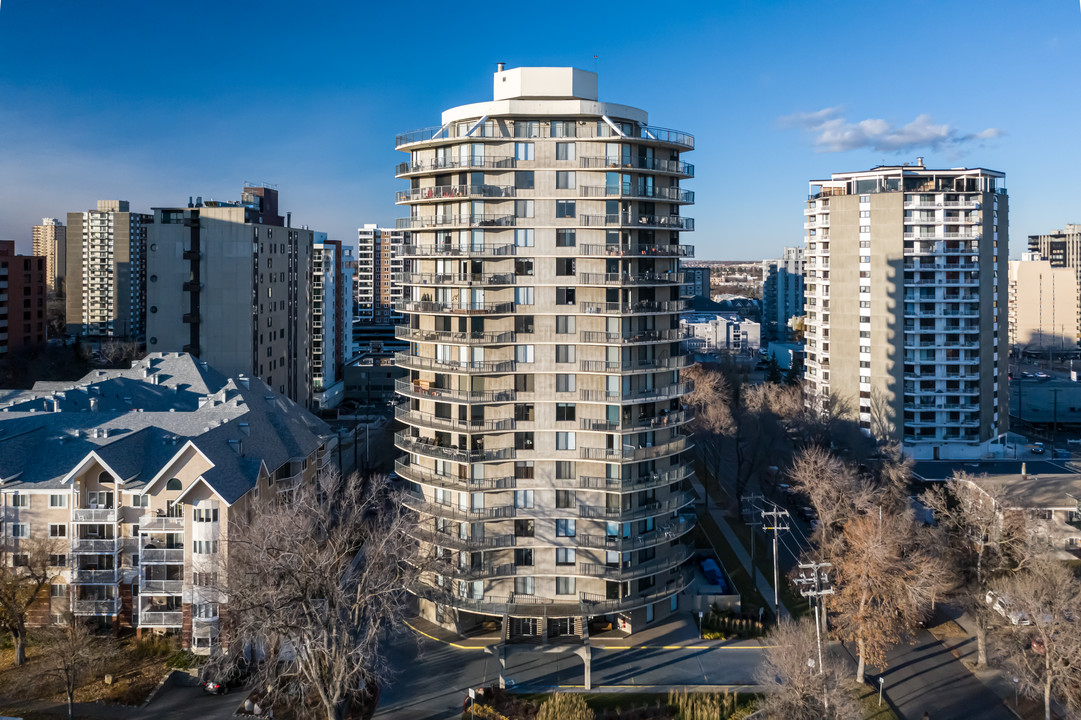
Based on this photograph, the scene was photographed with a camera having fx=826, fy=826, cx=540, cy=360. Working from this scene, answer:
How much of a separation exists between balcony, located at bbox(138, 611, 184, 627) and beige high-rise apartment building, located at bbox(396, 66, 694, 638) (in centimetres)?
1308

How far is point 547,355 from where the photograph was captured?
46.8 meters

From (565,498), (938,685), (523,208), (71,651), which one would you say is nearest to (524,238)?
(523,208)

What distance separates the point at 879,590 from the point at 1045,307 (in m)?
151

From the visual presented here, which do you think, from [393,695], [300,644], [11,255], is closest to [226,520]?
[300,644]

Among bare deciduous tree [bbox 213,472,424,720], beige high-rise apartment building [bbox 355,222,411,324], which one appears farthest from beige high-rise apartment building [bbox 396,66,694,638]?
beige high-rise apartment building [bbox 355,222,411,324]

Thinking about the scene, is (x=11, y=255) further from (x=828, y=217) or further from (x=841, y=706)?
(x=841, y=706)

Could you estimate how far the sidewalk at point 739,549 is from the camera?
51.1m

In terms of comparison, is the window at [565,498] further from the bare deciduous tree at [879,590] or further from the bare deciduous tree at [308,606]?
the bare deciduous tree at [879,590]

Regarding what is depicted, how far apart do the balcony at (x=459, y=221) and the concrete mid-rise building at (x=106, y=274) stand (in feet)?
358

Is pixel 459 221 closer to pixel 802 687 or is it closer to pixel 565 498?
pixel 565 498

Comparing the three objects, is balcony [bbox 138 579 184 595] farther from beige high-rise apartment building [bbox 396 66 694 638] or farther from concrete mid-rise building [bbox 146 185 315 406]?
concrete mid-rise building [bbox 146 185 315 406]

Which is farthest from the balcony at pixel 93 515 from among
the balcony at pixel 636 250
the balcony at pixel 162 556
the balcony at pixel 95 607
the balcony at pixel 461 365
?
the balcony at pixel 636 250

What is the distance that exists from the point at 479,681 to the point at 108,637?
1998 centimetres

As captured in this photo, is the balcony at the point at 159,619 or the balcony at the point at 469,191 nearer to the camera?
the balcony at the point at 159,619
